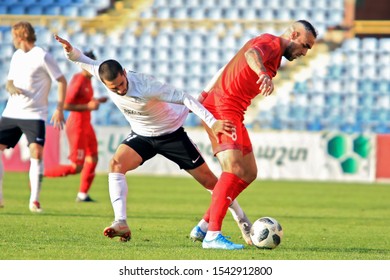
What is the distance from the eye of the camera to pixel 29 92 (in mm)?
12266

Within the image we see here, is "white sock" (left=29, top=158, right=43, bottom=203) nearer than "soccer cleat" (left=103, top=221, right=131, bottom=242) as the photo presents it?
No

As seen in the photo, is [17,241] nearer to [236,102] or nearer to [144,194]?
→ [236,102]

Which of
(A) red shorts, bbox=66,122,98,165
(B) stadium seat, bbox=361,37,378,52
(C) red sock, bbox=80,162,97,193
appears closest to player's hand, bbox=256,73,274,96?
(C) red sock, bbox=80,162,97,193

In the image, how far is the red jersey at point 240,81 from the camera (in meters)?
8.74

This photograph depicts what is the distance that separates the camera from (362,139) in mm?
23297

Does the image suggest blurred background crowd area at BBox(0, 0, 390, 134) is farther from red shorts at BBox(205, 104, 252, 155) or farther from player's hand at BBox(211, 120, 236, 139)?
player's hand at BBox(211, 120, 236, 139)

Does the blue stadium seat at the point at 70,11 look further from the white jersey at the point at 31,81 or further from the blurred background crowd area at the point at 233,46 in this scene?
the white jersey at the point at 31,81

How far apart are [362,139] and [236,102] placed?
14.9m

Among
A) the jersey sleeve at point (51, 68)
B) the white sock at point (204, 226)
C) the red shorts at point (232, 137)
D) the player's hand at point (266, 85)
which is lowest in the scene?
the white sock at point (204, 226)

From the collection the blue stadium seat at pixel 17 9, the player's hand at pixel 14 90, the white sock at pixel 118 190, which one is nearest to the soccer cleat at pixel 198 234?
the white sock at pixel 118 190

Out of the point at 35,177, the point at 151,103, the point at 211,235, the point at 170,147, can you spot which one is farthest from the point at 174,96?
the point at 35,177

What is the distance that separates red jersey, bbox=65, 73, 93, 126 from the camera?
597 inches

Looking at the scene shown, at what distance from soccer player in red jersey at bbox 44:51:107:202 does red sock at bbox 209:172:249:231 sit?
Answer: 664cm
